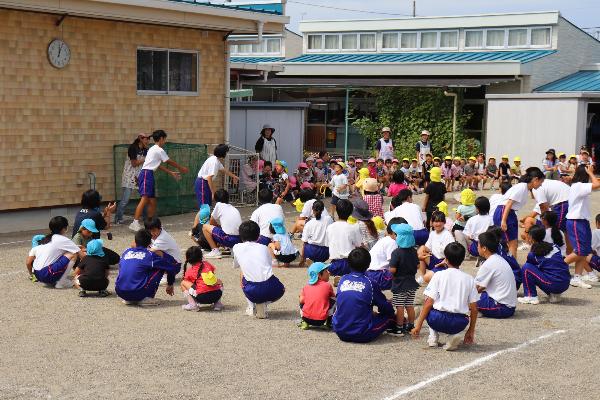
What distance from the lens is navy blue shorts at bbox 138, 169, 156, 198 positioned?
1516 centimetres

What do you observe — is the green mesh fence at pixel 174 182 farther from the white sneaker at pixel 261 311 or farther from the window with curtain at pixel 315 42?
the window with curtain at pixel 315 42

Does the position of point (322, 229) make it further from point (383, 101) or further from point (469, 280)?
point (383, 101)

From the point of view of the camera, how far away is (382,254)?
32.7 feet

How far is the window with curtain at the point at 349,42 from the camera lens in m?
37.8

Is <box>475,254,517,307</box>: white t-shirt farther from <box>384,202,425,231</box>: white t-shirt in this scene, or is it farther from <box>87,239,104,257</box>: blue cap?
<box>87,239,104,257</box>: blue cap

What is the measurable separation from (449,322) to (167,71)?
10807 millimetres

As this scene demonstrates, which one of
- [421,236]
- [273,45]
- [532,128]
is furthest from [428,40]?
[421,236]

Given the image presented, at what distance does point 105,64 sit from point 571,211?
886 cm

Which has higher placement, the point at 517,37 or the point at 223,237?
the point at 517,37

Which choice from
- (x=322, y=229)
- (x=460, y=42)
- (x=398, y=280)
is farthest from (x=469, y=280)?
(x=460, y=42)

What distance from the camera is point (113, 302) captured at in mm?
10266

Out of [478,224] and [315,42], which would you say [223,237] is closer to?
[478,224]

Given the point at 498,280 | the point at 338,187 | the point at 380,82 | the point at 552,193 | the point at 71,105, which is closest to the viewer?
the point at 498,280

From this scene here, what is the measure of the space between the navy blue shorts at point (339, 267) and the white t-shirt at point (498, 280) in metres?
1.73
